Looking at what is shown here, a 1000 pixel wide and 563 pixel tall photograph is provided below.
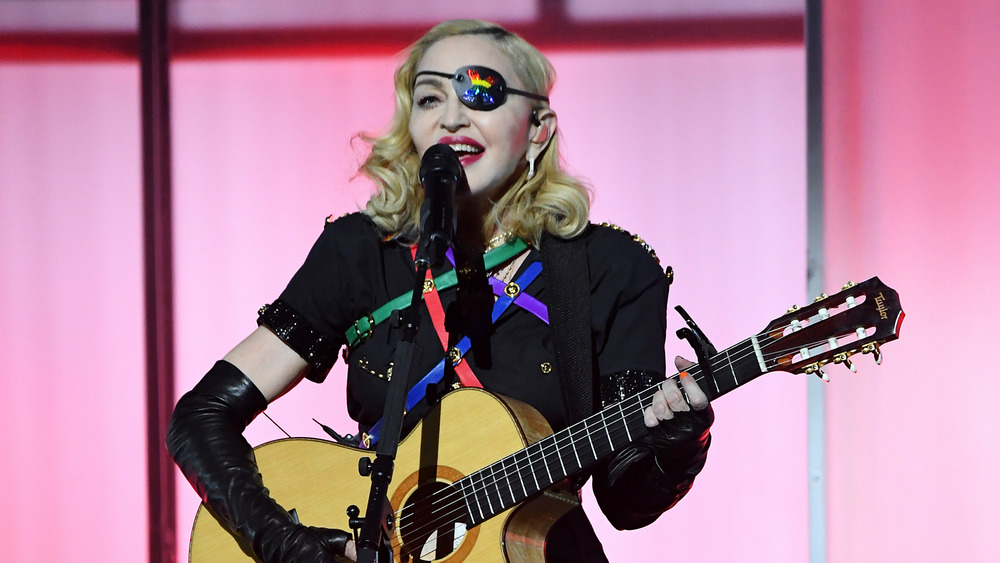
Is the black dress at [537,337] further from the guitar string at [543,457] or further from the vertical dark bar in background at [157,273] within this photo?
the vertical dark bar in background at [157,273]

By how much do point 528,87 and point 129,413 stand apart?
8.25 ft

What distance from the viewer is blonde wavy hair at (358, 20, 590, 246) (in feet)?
7.66

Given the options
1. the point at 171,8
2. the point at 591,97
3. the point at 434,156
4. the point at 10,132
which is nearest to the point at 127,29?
the point at 171,8

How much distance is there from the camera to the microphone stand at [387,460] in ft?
5.52

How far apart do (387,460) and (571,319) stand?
0.65m

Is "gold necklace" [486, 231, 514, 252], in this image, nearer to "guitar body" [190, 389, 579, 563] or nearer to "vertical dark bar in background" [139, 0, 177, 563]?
"guitar body" [190, 389, 579, 563]

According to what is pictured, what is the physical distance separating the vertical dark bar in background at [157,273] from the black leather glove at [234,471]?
6.20 ft

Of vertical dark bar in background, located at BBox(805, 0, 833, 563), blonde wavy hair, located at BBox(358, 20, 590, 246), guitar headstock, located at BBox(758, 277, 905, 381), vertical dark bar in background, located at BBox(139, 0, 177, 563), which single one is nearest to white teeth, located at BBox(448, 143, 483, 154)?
blonde wavy hair, located at BBox(358, 20, 590, 246)

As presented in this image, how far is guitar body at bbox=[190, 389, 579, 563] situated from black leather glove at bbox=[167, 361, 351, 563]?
0.21ft

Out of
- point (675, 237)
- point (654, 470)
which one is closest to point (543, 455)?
point (654, 470)

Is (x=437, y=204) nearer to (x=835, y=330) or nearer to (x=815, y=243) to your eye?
(x=835, y=330)

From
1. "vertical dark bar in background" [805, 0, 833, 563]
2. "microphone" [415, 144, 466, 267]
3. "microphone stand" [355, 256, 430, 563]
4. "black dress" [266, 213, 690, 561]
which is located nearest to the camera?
"microphone stand" [355, 256, 430, 563]

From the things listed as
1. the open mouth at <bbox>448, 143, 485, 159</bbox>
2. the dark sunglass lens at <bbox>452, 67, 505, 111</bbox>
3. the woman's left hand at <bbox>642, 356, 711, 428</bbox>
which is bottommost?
the woman's left hand at <bbox>642, 356, 711, 428</bbox>

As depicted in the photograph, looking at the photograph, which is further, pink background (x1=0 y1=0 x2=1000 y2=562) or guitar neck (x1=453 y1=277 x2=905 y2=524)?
pink background (x1=0 y1=0 x2=1000 y2=562)
